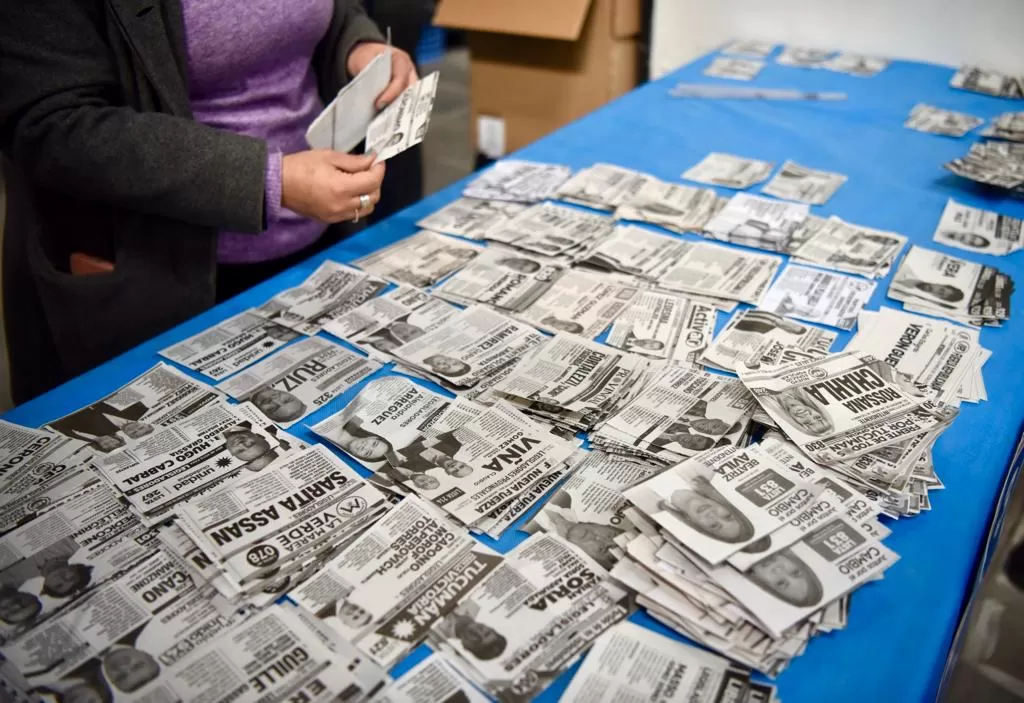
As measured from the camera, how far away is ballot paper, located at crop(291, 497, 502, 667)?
28.4 inches

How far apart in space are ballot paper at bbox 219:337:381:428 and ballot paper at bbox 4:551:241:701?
10.6 inches

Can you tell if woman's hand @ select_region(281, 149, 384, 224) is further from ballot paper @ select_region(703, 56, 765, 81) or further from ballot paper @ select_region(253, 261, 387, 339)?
ballot paper @ select_region(703, 56, 765, 81)

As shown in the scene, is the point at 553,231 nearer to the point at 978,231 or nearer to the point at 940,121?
the point at 978,231

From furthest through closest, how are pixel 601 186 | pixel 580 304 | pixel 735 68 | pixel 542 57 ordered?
pixel 542 57, pixel 735 68, pixel 601 186, pixel 580 304

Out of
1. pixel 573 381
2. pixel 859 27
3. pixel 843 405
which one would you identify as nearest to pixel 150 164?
pixel 573 381

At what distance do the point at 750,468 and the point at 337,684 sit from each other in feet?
1.54

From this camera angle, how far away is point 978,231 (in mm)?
1405

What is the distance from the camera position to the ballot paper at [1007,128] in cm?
173

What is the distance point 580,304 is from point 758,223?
0.44 meters

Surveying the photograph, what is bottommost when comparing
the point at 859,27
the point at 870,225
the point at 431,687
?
the point at 431,687

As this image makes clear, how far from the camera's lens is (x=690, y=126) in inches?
74.2

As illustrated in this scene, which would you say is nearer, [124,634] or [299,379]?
[124,634]

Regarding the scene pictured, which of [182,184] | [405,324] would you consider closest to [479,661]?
[405,324]

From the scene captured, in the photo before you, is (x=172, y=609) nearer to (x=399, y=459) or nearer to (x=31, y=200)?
(x=399, y=459)
